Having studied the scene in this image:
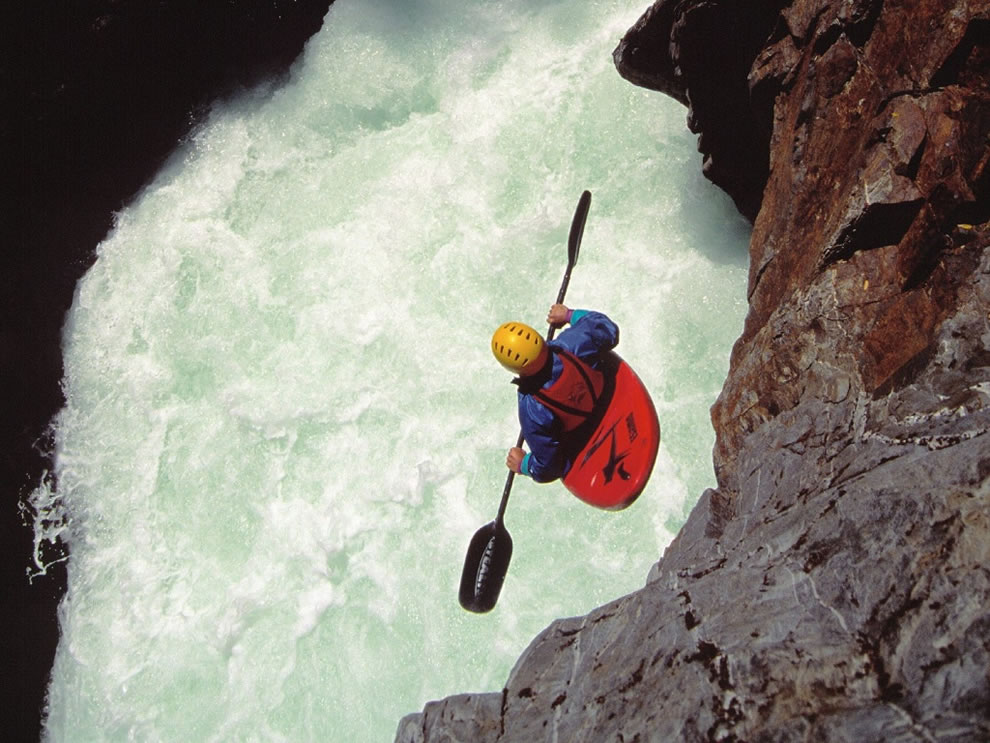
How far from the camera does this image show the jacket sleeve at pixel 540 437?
4375mm

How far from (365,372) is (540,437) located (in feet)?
Result: 5.91

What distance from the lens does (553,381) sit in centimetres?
434

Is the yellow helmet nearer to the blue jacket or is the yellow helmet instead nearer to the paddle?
the blue jacket

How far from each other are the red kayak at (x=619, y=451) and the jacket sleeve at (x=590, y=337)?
0.32m

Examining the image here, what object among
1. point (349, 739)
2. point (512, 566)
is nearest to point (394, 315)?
point (512, 566)

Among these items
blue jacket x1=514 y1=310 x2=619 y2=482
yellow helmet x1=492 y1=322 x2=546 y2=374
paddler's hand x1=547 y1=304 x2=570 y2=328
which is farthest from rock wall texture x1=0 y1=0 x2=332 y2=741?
yellow helmet x1=492 y1=322 x2=546 y2=374

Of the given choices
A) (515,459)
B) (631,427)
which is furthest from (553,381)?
(631,427)

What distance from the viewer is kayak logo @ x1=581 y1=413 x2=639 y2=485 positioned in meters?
4.60

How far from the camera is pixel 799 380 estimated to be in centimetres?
332

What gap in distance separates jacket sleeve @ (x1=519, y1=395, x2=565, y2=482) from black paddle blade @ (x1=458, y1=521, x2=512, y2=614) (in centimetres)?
59

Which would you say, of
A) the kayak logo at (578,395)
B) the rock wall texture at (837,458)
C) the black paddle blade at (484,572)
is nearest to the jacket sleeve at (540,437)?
the kayak logo at (578,395)

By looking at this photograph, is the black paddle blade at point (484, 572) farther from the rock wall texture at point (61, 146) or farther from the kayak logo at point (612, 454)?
the rock wall texture at point (61, 146)

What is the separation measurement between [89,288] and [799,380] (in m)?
6.75

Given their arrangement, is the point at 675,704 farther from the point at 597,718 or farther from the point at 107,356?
the point at 107,356
